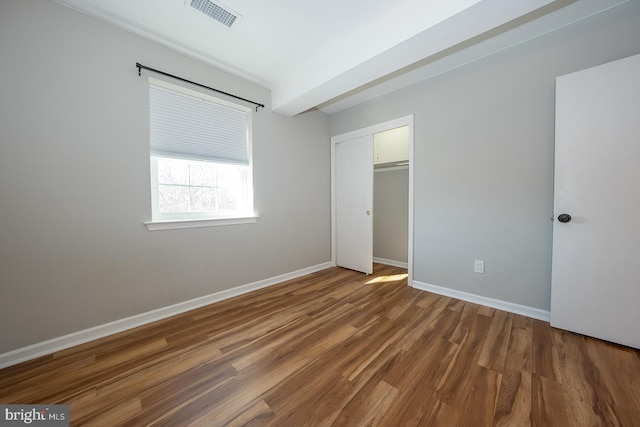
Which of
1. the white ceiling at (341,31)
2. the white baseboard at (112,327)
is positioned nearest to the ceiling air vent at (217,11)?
the white ceiling at (341,31)

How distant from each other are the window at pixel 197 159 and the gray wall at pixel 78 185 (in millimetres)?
122

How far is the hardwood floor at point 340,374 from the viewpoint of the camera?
1159 mm

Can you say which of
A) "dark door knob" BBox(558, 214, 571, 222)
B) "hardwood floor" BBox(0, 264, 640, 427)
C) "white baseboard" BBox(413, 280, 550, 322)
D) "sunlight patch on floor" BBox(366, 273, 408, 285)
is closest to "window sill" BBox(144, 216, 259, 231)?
"hardwood floor" BBox(0, 264, 640, 427)

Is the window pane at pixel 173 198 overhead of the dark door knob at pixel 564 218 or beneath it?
overhead

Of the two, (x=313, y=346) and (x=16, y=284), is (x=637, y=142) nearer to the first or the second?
(x=313, y=346)

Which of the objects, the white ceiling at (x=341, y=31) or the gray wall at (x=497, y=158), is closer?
the white ceiling at (x=341, y=31)

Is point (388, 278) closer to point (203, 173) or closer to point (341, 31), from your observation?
point (203, 173)

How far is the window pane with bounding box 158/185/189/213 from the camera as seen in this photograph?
2.21 meters

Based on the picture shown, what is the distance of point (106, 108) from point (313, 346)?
2.54 metres

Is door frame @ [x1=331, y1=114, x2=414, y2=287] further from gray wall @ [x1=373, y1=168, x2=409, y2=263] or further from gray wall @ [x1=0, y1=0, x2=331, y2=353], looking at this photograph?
gray wall @ [x1=0, y1=0, x2=331, y2=353]

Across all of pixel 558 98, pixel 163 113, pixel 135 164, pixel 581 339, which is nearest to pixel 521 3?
pixel 558 98

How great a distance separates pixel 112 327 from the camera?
190 cm

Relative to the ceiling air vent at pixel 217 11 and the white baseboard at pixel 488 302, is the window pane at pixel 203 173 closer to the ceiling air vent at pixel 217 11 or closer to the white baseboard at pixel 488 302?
the ceiling air vent at pixel 217 11

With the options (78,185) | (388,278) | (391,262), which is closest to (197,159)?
(78,185)
